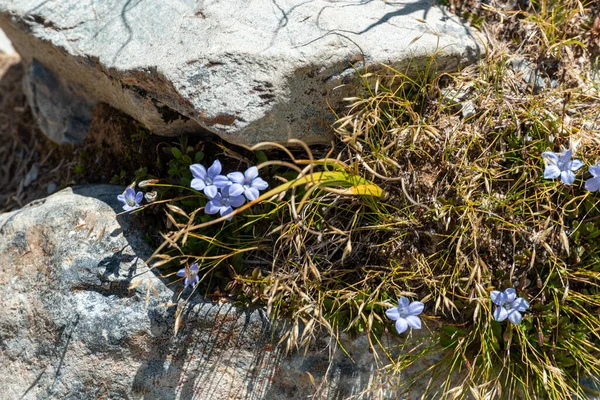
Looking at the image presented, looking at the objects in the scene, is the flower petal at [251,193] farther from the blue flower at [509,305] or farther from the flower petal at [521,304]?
the flower petal at [521,304]

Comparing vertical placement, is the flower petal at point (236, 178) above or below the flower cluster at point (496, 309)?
above

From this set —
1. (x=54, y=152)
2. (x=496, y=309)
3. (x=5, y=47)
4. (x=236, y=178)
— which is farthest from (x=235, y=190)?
(x=5, y=47)

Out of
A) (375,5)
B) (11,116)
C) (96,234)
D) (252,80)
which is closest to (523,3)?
(375,5)

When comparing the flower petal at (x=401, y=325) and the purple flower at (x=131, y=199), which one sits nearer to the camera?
the flower petal at (x=401, y=325)

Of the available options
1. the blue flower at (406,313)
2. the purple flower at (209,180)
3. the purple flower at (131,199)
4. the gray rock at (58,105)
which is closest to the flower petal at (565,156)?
the blue flower at (406,313)

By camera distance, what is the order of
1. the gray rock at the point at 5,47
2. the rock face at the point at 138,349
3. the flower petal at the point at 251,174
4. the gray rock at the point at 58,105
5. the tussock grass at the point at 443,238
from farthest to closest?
the gray rock at the point at 5,47
the gray rock at the point at 58,105
the rock face at the point at 138,349
the tussock grass at the point at 443,238
the flower petal at the point at 251,174

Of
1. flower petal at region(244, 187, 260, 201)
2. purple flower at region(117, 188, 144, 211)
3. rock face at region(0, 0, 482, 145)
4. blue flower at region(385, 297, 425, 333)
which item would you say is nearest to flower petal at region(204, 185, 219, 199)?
flower petal at region(244, 187, 260, 201)

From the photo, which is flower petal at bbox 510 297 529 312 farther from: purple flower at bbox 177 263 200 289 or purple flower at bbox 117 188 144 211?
purple flower at bbox 117 188 144 211

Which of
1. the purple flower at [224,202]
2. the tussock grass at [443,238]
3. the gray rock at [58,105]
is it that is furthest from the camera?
the gray rock at [58,105]

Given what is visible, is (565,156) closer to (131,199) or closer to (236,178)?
(236,178)
